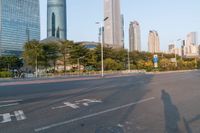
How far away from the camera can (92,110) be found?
9.29 m

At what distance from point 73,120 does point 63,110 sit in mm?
1825

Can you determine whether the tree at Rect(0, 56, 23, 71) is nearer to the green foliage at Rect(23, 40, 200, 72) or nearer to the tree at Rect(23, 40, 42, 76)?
the green foliage at Rect(23, 40, 200, 72)

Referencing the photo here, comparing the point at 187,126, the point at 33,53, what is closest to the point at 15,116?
the point at 187,126

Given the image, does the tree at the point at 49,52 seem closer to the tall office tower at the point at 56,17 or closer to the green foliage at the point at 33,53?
the green foliage at the point at 33,53

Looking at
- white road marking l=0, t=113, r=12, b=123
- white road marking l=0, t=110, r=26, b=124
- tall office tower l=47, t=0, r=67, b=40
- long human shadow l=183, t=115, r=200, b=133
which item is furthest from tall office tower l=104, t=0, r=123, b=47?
long human shadow l=183, t=115, r=200, b=133

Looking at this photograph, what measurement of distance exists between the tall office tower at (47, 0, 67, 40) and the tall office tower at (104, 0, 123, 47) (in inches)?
1726

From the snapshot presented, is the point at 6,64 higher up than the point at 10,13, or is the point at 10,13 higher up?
the point at 10,13

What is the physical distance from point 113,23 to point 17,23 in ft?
151

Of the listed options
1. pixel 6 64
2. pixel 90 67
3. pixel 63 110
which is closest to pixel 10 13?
pixel 6 64

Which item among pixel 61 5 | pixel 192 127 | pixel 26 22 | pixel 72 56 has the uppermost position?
pixel 61 5

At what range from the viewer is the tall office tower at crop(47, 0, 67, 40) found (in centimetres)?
18025

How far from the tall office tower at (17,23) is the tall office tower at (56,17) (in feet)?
159

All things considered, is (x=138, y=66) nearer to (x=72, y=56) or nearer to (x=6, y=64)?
(x=72, y=56)

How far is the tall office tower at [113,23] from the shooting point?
5157 inches
